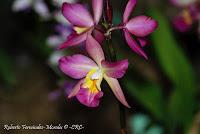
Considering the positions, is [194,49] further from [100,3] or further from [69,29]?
[100,3]

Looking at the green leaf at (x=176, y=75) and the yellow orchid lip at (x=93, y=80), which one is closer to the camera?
the yellow orchid lip at (x=93, y=80)

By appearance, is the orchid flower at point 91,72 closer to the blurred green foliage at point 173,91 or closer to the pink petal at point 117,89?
the pink petal at point 117,89

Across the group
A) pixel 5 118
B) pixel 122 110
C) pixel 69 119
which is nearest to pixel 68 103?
pixel 69 119

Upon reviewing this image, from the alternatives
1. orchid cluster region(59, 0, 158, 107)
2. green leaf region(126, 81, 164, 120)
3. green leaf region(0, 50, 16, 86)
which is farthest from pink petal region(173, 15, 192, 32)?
orchid cluster region(59, 0, 158, 107)

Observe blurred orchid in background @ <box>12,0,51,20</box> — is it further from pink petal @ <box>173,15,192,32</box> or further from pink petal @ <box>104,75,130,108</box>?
pink petal @ <box>104,75,130,108</box>

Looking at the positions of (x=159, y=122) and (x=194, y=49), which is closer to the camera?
(x=159, y=122)

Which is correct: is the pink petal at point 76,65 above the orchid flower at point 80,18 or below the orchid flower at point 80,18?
below

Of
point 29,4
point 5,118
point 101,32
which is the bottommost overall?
point 101,32

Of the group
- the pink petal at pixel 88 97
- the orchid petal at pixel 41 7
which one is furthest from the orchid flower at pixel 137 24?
the orchid petal at pixel 41 7
